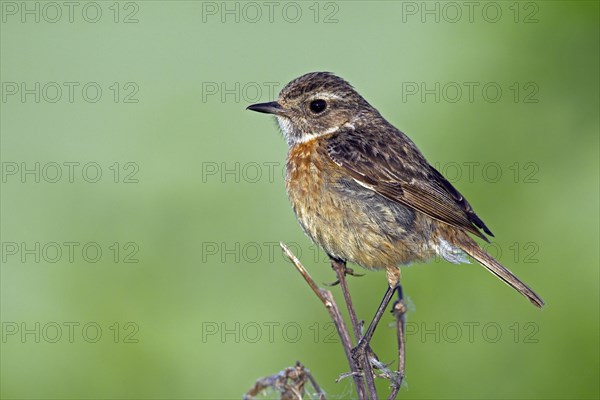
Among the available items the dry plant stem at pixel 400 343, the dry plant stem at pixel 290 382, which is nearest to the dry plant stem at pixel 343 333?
the dry plant stem at pixel 400 343

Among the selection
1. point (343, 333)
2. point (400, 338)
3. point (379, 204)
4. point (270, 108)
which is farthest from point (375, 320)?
point (270, 108)

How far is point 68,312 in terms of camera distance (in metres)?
6.18

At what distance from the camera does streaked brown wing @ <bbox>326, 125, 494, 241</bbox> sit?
212 inches

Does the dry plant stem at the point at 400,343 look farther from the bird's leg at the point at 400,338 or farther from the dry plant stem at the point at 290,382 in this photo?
the dry plant stem at the point at 290,382

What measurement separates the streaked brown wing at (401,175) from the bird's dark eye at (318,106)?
252 millimetres

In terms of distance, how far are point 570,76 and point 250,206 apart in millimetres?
2522

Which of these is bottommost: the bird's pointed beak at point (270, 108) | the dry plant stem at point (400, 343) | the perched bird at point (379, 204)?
the dry plant stem at point (400, 343)

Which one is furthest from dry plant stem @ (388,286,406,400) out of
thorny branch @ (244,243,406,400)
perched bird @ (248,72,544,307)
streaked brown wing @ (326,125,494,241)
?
streaked brown wing @ (326,125,494,241)

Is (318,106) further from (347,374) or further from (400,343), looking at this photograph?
(347,374)

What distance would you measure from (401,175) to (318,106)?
30.6 inches

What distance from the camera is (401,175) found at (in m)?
5.53

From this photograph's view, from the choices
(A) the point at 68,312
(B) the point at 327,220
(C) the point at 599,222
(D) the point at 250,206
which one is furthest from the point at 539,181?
(A) the point at 68,312

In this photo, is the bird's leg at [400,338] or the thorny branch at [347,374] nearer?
the thorny branch at [347,374]

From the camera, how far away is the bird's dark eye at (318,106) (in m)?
5.92
